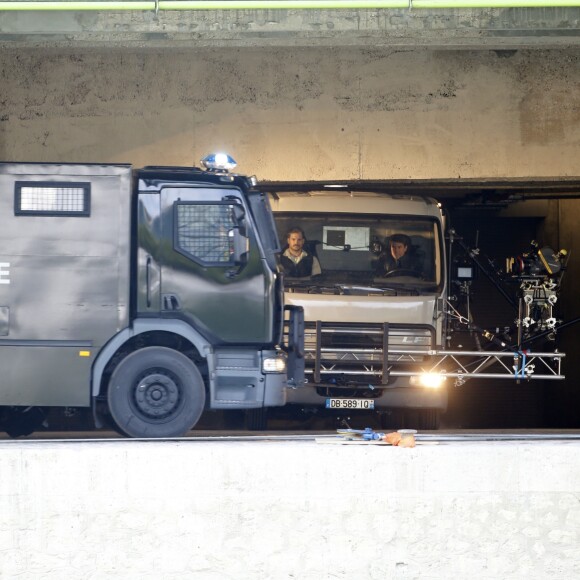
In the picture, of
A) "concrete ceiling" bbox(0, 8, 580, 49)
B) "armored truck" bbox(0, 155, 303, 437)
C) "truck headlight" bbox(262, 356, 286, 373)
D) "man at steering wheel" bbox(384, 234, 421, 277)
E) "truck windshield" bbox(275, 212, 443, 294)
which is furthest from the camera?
"man at steering wheel" bbox(384, 234, 421, 277)

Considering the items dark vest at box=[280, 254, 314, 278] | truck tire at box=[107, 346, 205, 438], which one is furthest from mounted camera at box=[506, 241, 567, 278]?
truck tire at box=[107, 346, 205, 438]

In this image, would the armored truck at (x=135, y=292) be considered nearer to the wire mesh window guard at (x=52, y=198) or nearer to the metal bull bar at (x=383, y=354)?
the wire mesh window guard at (x=52, y=198)

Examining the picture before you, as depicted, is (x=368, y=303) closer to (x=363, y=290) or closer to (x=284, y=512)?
(x=363, y=290)

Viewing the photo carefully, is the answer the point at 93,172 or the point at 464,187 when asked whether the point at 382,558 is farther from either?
the point at 464,187

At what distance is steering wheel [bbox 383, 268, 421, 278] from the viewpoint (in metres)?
13.8

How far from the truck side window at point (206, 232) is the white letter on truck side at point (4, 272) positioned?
4.82 feet

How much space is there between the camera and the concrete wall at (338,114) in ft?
51.9

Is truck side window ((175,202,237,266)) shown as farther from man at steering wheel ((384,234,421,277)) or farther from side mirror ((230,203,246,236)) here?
man at steering wheel ((384,234,421,277))

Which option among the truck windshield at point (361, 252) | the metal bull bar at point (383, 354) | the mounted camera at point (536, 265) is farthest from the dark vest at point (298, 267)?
the mounted camera at point (536, 265)

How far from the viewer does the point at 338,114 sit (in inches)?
625

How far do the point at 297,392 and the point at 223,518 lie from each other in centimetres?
427

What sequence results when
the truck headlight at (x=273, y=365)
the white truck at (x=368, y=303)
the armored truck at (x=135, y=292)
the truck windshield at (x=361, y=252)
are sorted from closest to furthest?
1. the armored truck at (x=135, y=292)
2. the truck headlight at (x=273, y=365)
3. the white truck at (x=368, y=303)
4. the truck windshield at (x=361, y=252)

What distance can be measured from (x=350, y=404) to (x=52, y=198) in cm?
424

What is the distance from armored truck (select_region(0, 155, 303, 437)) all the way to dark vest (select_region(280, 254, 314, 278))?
288cm
